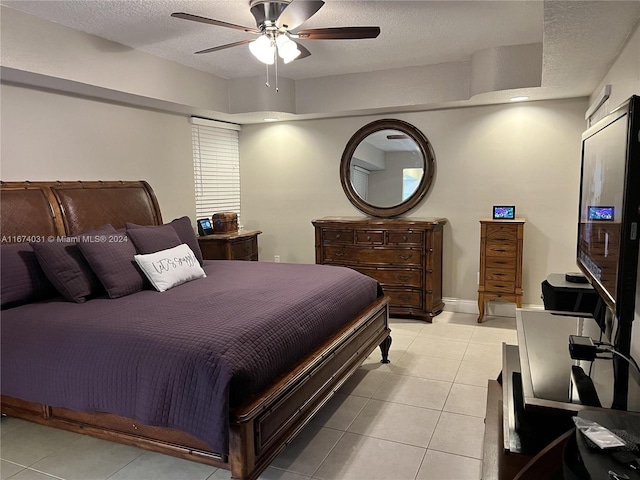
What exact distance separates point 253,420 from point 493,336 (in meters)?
3.01

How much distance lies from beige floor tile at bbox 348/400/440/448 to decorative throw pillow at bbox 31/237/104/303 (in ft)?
6.00

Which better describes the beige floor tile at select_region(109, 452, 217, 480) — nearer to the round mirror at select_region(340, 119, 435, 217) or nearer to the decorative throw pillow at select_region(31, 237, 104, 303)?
the decorative throw pillow at select_region(31, 237, 104, 303)

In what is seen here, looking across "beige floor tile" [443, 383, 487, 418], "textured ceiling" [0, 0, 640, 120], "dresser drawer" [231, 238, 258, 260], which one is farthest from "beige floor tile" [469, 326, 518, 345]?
"dresser drawer" [231, 238, 258, 260]

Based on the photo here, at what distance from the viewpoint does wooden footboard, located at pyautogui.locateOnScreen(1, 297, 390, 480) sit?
1.86 m

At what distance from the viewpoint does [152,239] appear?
3.34m

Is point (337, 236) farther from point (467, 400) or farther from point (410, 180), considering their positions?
point (467, 400)

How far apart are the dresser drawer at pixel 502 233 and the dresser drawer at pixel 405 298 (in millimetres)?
920

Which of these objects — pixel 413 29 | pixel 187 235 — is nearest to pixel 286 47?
pixel 413 29

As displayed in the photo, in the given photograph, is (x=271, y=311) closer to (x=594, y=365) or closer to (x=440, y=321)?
(x=594, y=365)

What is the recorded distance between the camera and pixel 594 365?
183 cm

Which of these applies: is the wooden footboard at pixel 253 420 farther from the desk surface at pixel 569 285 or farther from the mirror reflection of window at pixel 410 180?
the mirror reflection of window at pixel 410 180

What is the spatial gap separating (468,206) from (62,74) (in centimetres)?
392

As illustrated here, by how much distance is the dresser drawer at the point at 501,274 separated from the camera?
4422 mm

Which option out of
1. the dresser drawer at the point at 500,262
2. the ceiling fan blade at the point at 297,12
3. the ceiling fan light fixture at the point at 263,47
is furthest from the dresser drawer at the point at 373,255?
the ceiling fan blade at the point at 297,12
